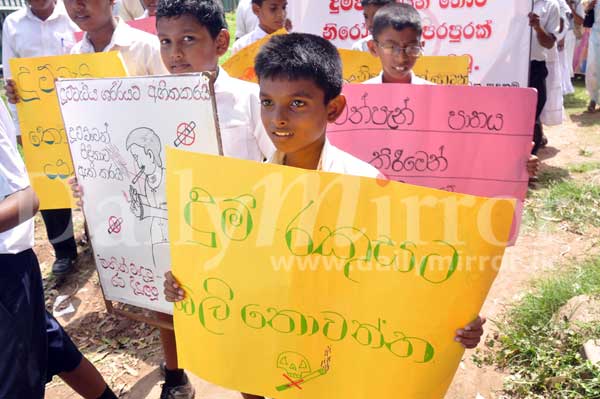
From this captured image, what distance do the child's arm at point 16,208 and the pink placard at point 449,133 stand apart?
1.36 meters

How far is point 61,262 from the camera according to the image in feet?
12.7

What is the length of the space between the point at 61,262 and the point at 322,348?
3.03m

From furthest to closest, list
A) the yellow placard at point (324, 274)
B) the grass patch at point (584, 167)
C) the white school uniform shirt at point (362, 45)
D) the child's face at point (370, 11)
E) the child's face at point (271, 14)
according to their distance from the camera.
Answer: the grass patch at point (584, 167)
the child's face at point (271, 14)
the white school uniform shirt at point (362, 45)
the child's face at point (370, 11)
the yellow placard at point (324, 274)

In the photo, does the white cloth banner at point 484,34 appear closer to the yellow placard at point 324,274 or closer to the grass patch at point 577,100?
the yellow placard at point 324,274

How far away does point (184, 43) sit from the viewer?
2.21 meters

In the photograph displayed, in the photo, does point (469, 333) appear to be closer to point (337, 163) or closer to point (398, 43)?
point (337, 163)

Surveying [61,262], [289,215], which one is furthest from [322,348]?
[61,262]

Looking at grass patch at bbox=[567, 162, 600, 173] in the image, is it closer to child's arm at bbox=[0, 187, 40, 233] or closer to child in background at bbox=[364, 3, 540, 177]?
child in background at bbox=[364, 3, 540, 177]

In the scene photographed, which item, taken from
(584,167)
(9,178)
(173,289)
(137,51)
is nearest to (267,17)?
(137,51)

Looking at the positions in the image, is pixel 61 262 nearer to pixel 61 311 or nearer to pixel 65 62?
pixel 61 311

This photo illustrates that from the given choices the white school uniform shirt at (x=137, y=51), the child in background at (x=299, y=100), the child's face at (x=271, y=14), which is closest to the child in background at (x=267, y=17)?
the child's face at (x=271, y=14)

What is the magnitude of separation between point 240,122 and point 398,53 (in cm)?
100

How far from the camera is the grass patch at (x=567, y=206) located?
404 cm

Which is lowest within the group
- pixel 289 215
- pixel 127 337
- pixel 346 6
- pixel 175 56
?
pixel 127 337
